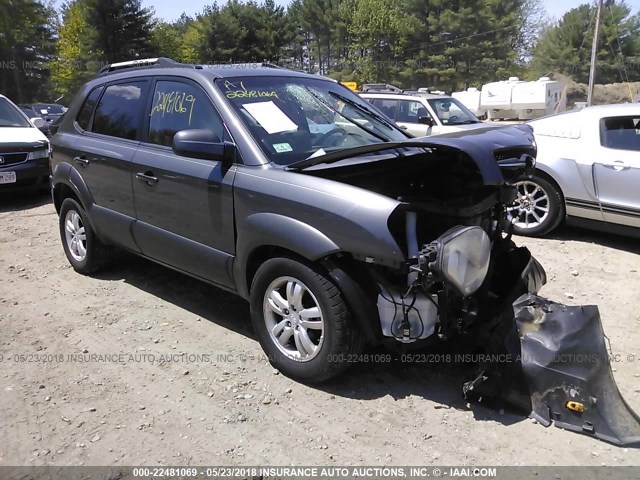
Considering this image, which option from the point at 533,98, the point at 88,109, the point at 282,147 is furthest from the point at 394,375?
the point at 533,98

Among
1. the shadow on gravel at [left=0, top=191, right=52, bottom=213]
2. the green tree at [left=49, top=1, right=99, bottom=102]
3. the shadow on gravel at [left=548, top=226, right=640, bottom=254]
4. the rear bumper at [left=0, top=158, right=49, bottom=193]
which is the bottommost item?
the shadow on gravel at [left=548, top=226, right=640, bottom=254]

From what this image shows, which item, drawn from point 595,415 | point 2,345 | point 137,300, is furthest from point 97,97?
point 595,415

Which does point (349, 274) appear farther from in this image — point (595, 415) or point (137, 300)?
point (137, 300)

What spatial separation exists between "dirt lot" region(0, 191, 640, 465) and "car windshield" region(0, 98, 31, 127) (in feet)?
18.3

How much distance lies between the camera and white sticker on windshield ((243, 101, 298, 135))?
364 cm

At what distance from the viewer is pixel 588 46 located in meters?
53.3

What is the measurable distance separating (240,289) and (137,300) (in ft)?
4.94

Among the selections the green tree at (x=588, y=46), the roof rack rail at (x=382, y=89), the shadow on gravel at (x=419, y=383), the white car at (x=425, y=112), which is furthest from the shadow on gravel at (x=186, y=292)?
the green tree at (x=588, y=46)

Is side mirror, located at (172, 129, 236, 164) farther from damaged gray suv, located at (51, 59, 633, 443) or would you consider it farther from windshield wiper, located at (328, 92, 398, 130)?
windshield wiper, located at (328, 92, 398, 130)

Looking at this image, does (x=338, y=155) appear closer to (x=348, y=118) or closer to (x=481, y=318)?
(x=348, y=118)

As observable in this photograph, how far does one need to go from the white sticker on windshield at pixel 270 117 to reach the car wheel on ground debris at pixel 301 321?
909 mm

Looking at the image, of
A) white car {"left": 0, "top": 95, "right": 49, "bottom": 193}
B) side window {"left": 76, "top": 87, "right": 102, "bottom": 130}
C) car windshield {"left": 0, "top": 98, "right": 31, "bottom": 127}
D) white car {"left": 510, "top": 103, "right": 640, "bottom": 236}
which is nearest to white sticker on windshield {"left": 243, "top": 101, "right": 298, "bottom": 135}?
side window {"left": 76, "top": 87, "right": 102, "bottom": 130}

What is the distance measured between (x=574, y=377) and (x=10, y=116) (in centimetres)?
992

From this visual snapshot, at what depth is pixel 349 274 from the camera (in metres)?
3.08
